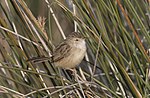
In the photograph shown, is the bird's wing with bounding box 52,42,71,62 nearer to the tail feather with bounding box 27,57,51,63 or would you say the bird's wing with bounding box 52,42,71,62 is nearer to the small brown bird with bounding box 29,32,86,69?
the small brown bird with bounding box 29,32,86,69

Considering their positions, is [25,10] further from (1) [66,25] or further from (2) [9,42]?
(1) [66,25]

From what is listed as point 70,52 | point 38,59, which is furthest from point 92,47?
point 38,59

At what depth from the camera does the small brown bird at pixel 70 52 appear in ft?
9.10

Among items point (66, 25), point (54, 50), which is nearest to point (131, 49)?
point (54, 50)

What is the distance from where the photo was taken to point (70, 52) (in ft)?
9.57

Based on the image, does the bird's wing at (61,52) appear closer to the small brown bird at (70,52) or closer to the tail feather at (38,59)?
the small brown bird at (70,52)

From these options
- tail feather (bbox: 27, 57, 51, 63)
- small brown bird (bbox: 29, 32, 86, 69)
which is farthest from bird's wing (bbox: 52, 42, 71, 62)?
tail feather (bbox: 27, 57, 51, 63)

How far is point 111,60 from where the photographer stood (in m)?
2.54

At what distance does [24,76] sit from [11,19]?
0.42 metres

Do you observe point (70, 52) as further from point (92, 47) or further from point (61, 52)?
point (92, 47)

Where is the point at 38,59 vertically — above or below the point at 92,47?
above

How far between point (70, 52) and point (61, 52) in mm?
72

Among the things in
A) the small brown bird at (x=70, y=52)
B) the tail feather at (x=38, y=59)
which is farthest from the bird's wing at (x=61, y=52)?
the tail feather at (x=38, y=59)

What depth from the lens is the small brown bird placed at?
9.10ft
